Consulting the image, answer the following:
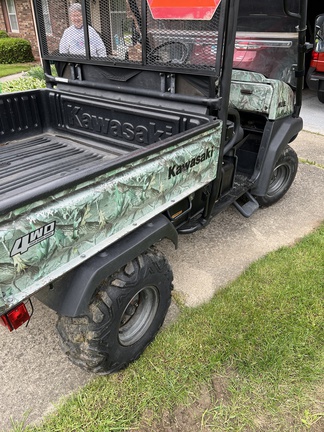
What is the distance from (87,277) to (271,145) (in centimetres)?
231

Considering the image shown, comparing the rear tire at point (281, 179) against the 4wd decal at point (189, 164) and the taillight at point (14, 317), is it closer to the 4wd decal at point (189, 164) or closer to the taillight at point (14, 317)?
the 4wd decal at point (189, 164)

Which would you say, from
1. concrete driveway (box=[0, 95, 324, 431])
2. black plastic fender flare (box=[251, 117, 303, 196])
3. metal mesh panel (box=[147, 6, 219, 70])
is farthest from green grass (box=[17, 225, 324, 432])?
metal mesh panel (box=[147, 6, 219, 70])

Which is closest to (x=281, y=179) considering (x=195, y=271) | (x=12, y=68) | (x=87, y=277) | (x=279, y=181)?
(x=279, y=181)

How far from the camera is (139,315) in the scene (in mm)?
2357

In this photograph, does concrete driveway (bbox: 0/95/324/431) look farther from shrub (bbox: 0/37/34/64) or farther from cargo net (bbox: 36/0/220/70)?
shrub (bbox: 0/37/34/64)

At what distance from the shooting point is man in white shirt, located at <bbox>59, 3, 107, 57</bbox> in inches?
109

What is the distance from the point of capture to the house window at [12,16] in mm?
16294

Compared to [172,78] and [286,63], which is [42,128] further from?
[286,63]

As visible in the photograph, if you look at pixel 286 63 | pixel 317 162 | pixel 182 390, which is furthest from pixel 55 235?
pixel 317 162

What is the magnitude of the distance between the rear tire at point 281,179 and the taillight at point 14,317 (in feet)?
9.00

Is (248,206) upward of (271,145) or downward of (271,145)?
downward

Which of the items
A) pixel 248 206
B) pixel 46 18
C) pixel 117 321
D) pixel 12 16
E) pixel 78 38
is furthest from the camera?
pixel 12 16

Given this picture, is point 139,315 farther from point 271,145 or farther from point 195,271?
point 271,145

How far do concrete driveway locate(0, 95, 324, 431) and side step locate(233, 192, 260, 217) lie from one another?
8.2 inches
